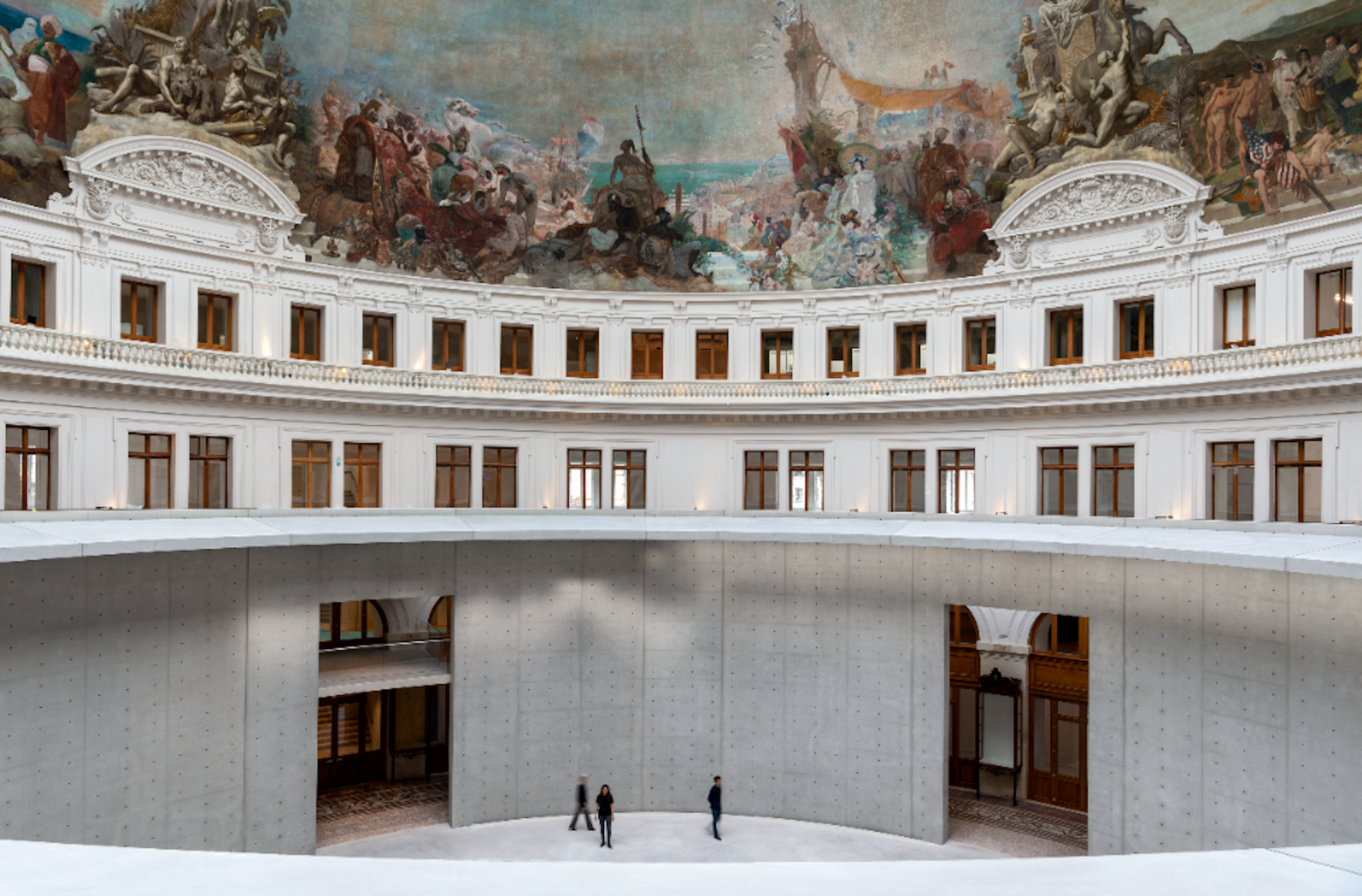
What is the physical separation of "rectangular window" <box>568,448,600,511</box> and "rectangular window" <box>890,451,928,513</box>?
32.2ft

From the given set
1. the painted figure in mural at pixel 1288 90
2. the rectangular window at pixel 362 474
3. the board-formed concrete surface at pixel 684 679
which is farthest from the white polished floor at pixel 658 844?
the painted figure in mural at pixel 1288 90

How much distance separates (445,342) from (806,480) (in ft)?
42.6

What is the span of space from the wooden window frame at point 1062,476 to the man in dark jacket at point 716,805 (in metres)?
12.6

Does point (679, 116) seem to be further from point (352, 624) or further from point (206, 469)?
point (352, 624)

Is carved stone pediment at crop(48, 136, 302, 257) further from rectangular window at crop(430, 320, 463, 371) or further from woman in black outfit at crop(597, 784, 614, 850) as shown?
woman in black outfit at crop(597, 784, 614, 850)

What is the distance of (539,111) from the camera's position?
31406mm

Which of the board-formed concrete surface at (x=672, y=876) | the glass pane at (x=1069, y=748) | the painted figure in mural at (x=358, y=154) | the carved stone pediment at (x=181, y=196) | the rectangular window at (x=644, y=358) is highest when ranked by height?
the painted figure in mural at (x=358, y=154)

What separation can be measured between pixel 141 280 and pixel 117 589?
37.8 feet

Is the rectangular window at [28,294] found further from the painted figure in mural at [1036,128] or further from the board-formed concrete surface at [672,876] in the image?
the painted figure in mural at [1036,128]

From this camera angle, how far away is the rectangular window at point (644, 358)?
3219 centimetres

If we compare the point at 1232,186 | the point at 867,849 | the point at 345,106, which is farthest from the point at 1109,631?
the point at 345,106

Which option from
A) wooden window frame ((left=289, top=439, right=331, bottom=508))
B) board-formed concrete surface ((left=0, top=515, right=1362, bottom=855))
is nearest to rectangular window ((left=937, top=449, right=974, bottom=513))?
board-formed concrete surface ((left=0, top=515, right=1362, bottom=855))

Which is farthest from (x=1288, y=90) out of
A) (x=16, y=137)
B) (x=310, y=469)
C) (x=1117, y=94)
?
(x=16, y=137)

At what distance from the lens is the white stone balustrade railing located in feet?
76.1
